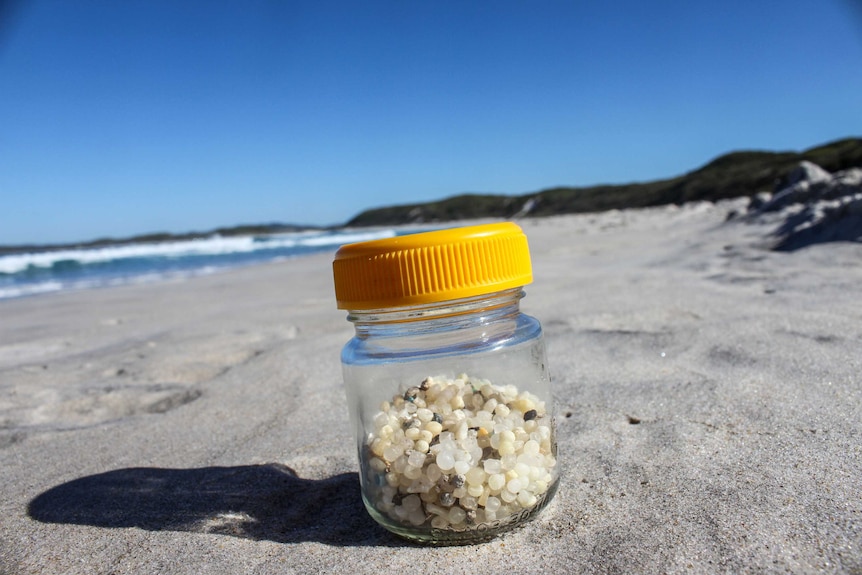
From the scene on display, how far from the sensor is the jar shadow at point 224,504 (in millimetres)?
1526

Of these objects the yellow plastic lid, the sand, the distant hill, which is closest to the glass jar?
the yellow plastic lid

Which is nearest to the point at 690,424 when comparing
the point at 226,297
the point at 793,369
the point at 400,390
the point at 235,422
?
the point at 793,369

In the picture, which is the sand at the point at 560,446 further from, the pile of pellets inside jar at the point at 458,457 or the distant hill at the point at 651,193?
the distant hill at the point at 651,193

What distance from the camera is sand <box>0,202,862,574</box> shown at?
1310mm

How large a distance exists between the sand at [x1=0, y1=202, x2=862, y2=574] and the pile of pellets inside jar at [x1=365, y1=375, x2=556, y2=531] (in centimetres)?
9

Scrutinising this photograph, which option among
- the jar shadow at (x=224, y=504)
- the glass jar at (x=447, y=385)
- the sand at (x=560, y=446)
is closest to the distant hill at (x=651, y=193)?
the sand at (x=560, y=446)

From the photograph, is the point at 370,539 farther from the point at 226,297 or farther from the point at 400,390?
the point at 226,297

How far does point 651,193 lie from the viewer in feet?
135

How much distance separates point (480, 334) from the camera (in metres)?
1.54

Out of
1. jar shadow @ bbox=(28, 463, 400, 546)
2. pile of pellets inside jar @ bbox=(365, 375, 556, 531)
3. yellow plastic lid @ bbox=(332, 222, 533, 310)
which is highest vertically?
yellow plastic lid @ bbox=(332, 222, 533, 310)

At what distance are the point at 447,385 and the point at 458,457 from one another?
22cm

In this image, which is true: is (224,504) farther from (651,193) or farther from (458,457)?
(651,193)

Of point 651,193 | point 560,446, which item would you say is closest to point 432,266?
point 560,446

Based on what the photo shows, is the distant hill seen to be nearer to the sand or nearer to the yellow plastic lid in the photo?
the sand
